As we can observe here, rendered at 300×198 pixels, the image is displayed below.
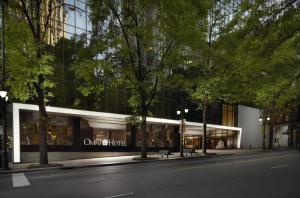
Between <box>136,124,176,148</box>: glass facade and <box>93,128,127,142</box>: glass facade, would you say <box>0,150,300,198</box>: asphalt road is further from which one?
<box>136,124,176,148</box>: glass facade

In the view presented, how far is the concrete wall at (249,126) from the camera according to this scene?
58781 millimetres

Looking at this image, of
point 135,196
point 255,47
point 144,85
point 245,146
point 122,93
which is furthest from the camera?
point 245,146

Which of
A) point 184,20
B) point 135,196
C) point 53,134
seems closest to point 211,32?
point 184,20

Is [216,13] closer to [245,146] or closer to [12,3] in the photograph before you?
[12,3]

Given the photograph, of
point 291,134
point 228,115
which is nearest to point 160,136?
point 228,115

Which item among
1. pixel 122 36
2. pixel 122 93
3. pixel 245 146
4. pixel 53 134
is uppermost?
pixel 122 36

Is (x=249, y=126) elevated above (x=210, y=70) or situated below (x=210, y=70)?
below

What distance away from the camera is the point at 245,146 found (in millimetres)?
59469

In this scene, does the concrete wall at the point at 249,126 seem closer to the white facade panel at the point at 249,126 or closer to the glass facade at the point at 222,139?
the white facade panel at the point at 249,126

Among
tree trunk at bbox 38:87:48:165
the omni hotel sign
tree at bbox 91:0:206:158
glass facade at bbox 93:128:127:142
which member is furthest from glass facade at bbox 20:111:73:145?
tree at bbox 91:0:206:158

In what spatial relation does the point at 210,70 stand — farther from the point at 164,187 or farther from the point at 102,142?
the point at 164,187

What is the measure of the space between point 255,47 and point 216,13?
2584 centimetres

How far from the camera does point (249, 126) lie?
→ 200 feet

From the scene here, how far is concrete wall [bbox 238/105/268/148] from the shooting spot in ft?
193
